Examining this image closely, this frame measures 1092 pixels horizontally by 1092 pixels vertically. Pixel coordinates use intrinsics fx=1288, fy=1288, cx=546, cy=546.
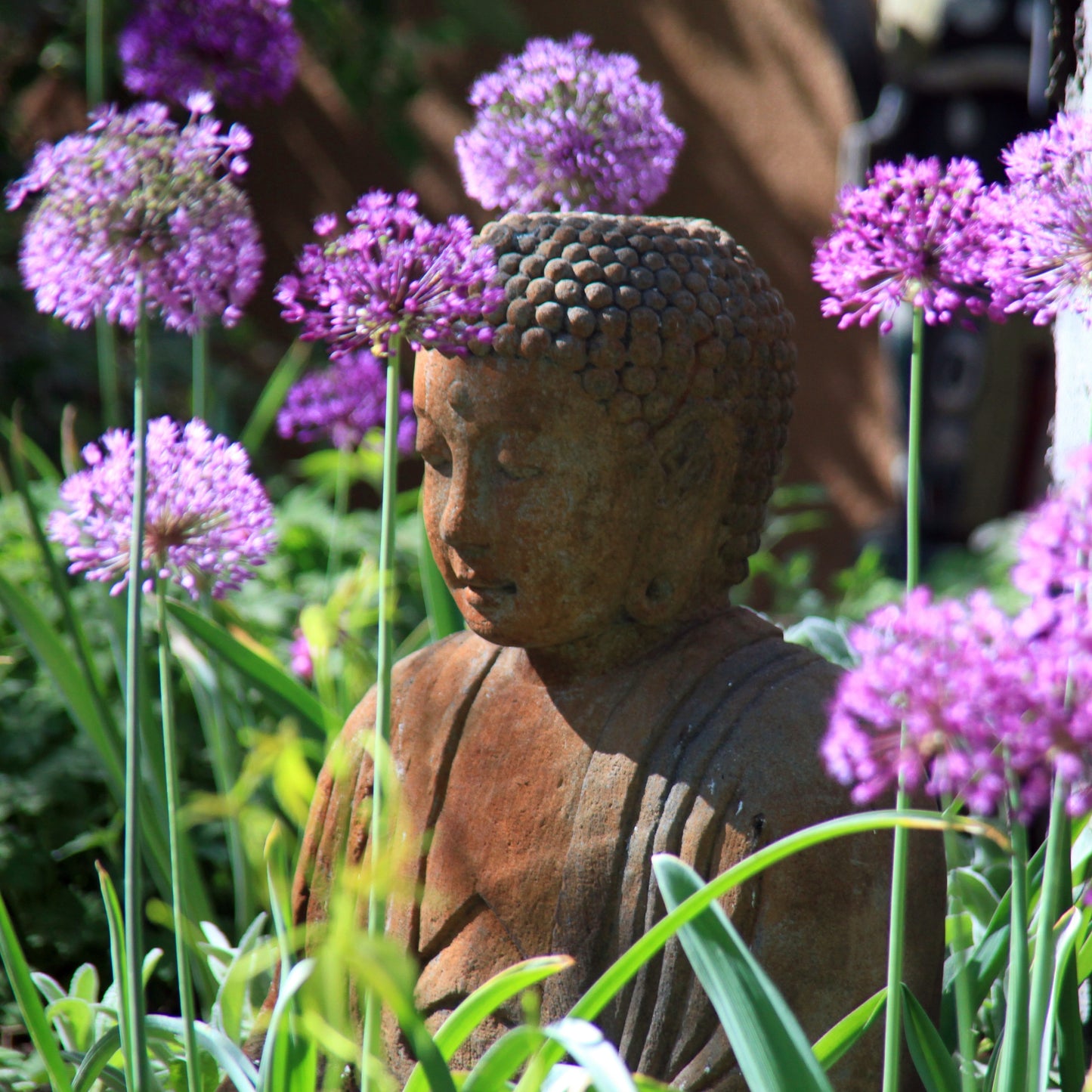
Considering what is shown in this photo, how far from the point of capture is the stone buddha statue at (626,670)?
130 centimetres

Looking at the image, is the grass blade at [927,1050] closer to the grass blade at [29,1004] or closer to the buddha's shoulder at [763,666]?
the buddha's shoulder at [763,666]

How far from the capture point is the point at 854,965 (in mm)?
1282

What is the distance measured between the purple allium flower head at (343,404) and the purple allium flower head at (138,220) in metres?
1.12

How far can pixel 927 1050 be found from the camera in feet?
3.77

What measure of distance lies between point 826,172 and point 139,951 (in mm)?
5616

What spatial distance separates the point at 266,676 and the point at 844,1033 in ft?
3.40

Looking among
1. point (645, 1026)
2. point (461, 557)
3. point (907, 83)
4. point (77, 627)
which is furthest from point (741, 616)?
point (907, 83)

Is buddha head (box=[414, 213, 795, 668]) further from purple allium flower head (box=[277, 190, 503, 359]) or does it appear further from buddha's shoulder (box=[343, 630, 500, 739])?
purple allium flower head (box=[277, 190, 503, 359])

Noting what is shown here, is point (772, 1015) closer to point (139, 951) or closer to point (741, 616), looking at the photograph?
point (139, 951)

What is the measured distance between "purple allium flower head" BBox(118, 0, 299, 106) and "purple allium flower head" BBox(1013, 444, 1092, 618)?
4.97 feet

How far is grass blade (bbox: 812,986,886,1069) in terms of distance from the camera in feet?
3.65

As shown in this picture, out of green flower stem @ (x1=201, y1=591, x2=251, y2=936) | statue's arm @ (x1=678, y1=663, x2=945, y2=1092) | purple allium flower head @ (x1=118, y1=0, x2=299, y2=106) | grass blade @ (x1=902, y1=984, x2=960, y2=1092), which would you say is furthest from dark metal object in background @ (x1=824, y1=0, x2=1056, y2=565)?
grass blade @ (x1=902, y1=984, x2=960, y2=1092)

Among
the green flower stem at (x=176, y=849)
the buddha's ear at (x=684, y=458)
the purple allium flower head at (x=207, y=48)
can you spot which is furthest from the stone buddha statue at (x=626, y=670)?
the purple allium flower head at (x=207, y=48)

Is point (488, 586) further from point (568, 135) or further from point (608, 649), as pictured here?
point (568, 135)
